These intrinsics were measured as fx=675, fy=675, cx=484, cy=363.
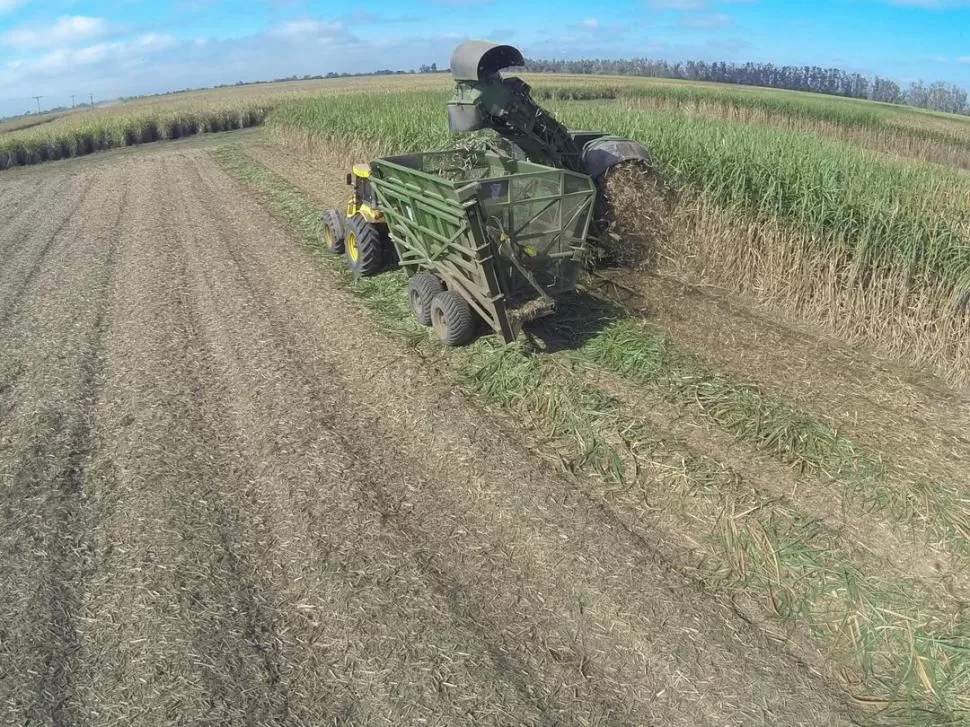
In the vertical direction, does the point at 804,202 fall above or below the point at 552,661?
above

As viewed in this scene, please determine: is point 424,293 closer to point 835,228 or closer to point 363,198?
point 363,198

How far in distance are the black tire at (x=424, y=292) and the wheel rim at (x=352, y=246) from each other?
1777mm

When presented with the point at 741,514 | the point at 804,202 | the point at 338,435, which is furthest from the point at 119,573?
the point at 804,202

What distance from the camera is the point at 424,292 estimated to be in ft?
22.1

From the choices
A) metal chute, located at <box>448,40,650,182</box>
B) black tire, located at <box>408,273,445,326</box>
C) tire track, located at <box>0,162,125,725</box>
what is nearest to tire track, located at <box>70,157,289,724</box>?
tire track, located at <box>0,162,125,725</box>

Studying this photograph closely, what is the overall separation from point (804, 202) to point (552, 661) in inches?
228

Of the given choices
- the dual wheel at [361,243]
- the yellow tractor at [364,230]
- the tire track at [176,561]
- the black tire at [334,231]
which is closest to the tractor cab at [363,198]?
the yellow tractor at [364,230]

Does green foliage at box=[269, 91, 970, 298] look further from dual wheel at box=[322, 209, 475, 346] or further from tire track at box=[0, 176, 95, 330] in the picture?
tire track at box=[0, 176, 95, 330]

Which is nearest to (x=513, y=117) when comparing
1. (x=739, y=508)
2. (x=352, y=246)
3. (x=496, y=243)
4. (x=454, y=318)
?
(x=352, y=246)

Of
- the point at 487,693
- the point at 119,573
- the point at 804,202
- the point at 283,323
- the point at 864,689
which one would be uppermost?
the point at 804,202

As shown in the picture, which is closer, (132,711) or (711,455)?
(132,711)

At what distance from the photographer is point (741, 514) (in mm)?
4180

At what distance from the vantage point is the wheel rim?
846 centimetres

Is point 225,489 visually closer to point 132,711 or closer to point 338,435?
point 338,435
